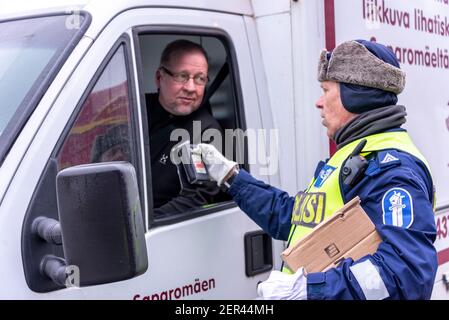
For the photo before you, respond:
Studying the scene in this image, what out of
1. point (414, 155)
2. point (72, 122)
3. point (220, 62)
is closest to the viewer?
point (72, 122)

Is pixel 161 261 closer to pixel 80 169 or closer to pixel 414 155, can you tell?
pixel 80 169

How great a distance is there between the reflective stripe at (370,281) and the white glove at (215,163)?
0.86m

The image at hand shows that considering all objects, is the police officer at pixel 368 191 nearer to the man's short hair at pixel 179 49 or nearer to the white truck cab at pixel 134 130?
the white truck cab at pixel 134 130

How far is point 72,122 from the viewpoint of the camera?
6.63 feet

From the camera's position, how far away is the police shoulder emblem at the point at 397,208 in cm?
Result: 197

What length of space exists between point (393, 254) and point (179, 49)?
1366 millimetres

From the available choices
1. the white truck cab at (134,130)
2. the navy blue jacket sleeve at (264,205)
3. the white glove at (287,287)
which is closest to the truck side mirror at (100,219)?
the white truck cab at (134,130)

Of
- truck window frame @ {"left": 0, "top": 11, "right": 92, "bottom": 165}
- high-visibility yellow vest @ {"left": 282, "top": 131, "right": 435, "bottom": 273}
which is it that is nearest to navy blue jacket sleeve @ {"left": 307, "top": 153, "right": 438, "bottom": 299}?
high-visibility yellow vest @ {"left": 282, "top": 131, "right": 435, "bottom": 273}

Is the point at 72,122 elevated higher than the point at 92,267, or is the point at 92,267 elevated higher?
the point at 72,122

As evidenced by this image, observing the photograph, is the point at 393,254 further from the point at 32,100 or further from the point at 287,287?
the point at 32,100
